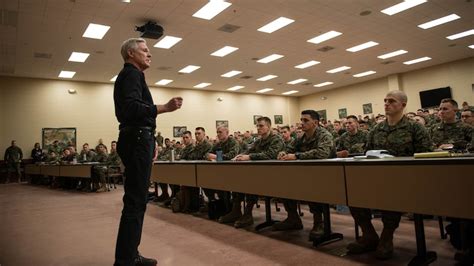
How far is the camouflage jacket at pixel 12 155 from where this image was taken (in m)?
11.3

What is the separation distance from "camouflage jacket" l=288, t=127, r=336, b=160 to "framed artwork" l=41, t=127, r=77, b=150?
1165 centimetres

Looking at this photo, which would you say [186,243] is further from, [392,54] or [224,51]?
[392,54]

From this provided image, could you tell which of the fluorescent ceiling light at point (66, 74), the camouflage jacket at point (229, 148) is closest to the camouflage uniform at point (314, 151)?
the camouflage jacket at point (229, 148)

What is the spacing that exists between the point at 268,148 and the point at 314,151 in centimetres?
88

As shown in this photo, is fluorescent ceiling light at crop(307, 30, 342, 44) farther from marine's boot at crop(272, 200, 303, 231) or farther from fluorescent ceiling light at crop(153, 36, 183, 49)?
marine's boot at crop(272, 200, 303, 231)

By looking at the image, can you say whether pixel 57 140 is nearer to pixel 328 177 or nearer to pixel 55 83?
pixel 55 83

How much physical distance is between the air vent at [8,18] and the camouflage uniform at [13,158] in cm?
596

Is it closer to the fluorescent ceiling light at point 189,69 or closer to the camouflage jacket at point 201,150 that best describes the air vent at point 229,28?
the fluorescent ceiling light at point 189,69

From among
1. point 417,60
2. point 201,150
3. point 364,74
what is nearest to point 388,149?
point 201,150

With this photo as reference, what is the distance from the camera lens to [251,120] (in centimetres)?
1766

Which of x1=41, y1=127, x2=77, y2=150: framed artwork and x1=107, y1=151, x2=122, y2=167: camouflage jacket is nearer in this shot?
x1=107, y1=151, x2=122, y2=167: camouflage jacket

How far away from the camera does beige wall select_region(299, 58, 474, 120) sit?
1290 centimetres

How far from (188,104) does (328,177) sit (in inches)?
540

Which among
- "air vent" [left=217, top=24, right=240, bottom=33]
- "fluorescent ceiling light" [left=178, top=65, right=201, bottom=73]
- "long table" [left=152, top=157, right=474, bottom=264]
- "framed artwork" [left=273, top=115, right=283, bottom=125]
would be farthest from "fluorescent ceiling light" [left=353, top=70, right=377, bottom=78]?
"long table" [left=152, top=157, right=474, bottom=264]
